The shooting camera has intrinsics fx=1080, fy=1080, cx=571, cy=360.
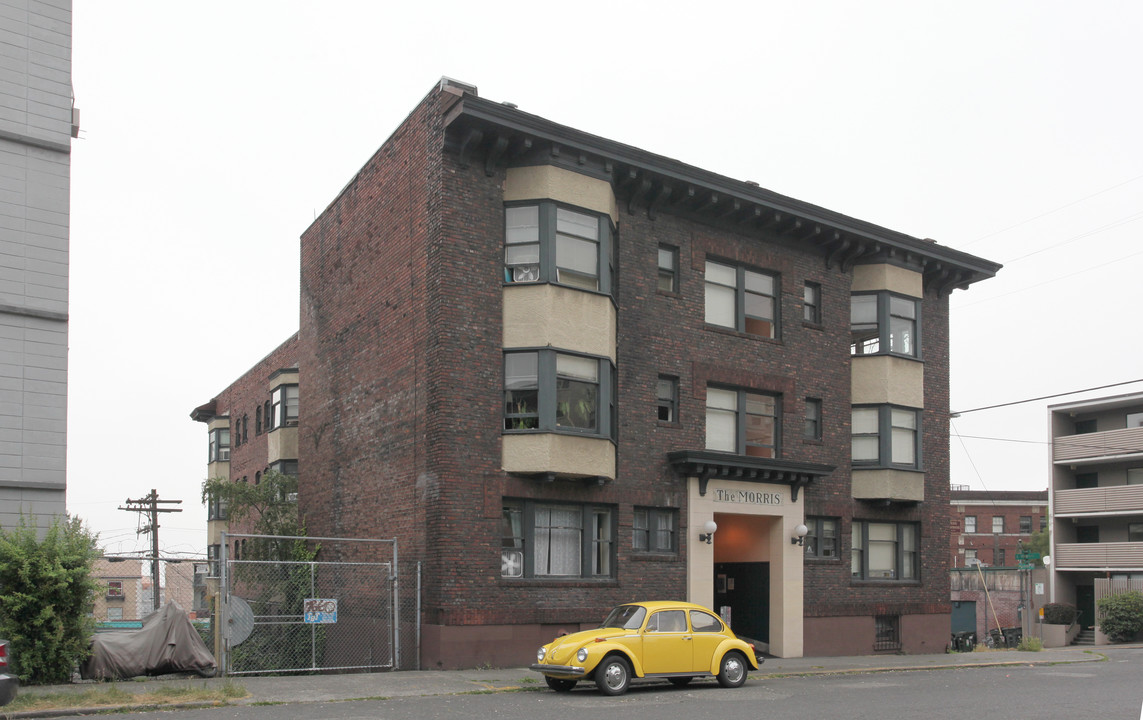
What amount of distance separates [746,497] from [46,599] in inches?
600

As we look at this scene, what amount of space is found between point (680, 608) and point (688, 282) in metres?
9.49

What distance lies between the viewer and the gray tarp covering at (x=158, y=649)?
18.1 metres

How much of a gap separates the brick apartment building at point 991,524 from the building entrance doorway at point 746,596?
65.6 metres

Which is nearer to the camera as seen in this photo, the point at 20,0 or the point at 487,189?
the point at 20,0

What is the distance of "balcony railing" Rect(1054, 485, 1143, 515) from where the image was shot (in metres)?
55.4

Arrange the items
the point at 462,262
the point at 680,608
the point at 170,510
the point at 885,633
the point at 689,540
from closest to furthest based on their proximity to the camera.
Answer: the point at 680,608 < the point at 462,262 < the point at 689,540 < the point at 885,633 < the point at 170,510

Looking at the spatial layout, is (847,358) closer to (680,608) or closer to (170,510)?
(680,608)

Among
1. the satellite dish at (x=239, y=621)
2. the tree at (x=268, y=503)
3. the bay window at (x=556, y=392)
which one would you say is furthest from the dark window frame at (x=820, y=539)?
the tree at (x=268, y=503)

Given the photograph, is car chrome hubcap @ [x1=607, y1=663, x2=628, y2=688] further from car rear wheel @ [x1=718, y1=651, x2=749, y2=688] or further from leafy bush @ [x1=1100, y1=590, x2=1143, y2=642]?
leafy bush @ [x1=1100, y1=590, x2=1143, y2=642]

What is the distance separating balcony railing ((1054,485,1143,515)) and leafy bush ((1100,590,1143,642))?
6.25 meters

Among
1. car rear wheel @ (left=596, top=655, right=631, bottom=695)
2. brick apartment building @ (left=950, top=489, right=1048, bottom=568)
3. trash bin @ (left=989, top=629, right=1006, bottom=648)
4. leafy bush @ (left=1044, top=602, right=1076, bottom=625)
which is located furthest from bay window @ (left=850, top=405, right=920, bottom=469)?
brick apartment building @ (left=950, top=489, right=1048, bottom=568)

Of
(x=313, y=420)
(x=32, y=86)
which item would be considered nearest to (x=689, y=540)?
(x=313, y=420)

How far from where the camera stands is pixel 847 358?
28656mm

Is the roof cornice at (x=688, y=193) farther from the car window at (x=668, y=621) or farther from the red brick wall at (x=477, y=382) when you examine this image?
the car window at (x=668, y=621)
